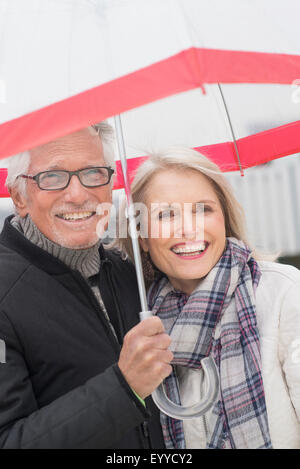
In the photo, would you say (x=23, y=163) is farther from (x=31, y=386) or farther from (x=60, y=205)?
(x=31, y=386)

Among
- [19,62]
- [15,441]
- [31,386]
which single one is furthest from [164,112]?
[15,441]

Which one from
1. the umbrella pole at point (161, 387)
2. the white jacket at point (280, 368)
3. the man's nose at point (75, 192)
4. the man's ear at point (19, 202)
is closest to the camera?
the umbrella pole at point (161, 387)

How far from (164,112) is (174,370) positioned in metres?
0.99

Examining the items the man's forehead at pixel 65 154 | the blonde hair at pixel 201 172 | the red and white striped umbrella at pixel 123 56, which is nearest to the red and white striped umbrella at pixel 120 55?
the red and white striped umbrella at pixel 123 56

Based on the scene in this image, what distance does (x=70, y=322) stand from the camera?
162 centimetres

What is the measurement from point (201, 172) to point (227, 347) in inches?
24.9

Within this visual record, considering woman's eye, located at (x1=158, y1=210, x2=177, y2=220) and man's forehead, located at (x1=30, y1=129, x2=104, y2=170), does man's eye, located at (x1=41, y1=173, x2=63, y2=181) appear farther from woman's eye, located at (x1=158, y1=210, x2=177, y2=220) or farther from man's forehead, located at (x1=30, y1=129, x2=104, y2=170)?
woman's eye, located at (x1=158, y1=210, x2=177, y2=220)

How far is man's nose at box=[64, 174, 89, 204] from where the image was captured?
1702mm

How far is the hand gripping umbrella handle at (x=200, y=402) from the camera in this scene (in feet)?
4.97

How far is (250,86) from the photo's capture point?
200cm

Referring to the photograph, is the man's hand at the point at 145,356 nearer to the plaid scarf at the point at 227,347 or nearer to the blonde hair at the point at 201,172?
the plaid scarf at the point at 227,347

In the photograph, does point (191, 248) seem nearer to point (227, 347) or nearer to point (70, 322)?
point (227, 347)

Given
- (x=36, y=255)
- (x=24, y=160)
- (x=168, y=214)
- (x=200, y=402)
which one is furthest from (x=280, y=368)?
(x=24, y=160)

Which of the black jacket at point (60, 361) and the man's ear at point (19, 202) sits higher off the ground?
the man's ear at point (19, 202)
